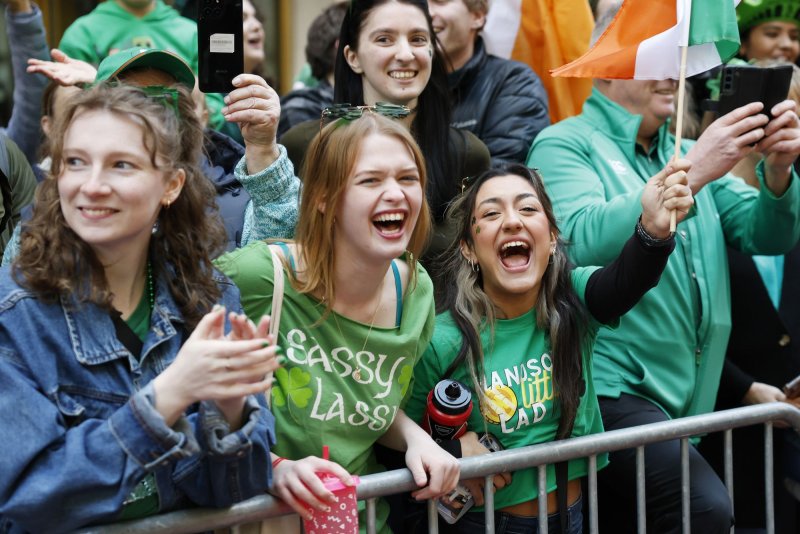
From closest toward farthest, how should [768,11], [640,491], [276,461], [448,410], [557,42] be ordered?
[276,461] < [448,410] < [640,491] < [557,42] < [768,11]

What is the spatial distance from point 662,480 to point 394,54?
1879mm

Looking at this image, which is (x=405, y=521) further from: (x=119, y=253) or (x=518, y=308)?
(x=119, y=253)

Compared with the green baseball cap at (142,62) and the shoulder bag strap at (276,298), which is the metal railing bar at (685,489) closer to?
the shoulder bag strap at (276,298)

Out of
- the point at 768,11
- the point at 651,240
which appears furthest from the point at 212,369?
the point at 768,11

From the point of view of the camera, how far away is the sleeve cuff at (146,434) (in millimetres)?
2404

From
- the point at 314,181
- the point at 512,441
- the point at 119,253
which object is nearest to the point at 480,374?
the point at 512,441

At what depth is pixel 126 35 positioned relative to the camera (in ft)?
19.2

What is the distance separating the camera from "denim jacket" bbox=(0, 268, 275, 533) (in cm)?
240

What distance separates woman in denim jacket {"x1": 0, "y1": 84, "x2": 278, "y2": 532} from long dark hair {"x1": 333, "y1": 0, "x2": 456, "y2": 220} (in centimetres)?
146

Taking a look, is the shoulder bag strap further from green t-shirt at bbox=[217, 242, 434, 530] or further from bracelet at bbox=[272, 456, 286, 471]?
bracelet at bbox=[272, 456, 286, 471]

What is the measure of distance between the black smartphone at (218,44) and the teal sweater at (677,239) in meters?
1.44

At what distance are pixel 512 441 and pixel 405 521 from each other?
44 centimetres

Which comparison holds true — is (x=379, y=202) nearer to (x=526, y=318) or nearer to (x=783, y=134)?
(x=526, y=318)

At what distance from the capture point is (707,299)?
4.23 meters
